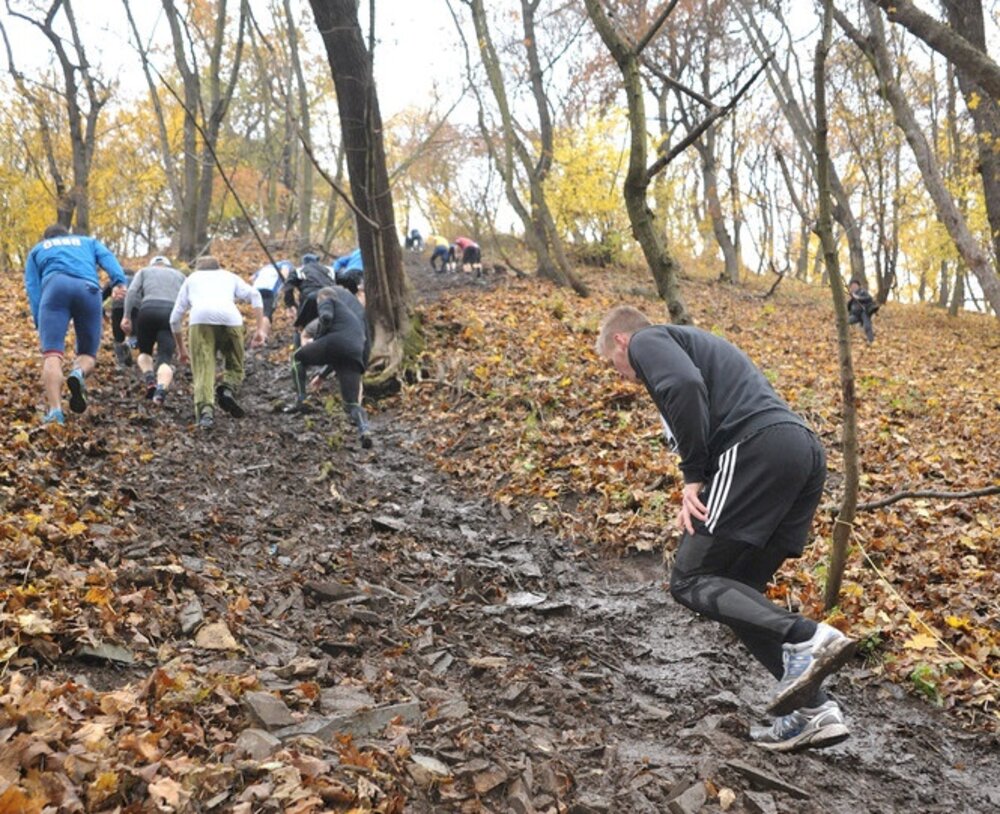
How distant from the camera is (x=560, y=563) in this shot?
5582 mm

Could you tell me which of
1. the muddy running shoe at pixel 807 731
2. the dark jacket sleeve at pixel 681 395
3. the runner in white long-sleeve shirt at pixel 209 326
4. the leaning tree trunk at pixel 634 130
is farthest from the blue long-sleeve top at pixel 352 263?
the muddy running shoe at pixel 807 731

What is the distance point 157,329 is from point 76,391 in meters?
1.99

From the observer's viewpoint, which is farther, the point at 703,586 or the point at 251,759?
the point at 703,586

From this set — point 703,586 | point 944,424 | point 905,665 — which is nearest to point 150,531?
point 703,586

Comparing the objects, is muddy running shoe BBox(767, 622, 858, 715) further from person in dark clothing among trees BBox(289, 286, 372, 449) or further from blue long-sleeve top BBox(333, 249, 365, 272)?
blue long-sleeve top BBox(333, 249, 365, 272)

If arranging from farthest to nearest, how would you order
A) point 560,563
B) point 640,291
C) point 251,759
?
point 640,291 → point 560,563 → point 251,759

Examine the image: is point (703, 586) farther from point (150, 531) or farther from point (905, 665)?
point (150, 531)

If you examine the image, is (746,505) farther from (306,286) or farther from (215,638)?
(306,286)

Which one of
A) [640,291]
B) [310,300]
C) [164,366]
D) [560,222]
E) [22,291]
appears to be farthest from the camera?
[560,222]

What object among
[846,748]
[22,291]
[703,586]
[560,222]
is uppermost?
[560,222]

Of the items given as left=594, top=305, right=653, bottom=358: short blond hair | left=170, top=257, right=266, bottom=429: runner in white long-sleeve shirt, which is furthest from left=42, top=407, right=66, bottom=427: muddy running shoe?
left=594, top=305, right=653, bottom=358: short blond hair

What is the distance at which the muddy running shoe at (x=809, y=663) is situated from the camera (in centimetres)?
299

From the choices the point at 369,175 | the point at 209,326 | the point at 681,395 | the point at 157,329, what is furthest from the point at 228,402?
the point at 681,395

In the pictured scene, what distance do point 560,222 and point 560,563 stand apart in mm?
18383
